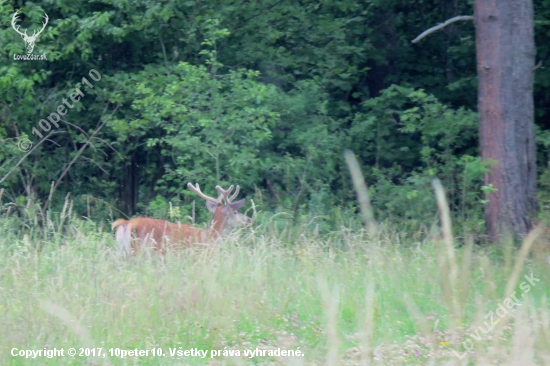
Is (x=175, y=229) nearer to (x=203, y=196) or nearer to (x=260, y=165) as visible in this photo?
(x=203, y=196)

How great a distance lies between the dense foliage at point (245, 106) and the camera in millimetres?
10281

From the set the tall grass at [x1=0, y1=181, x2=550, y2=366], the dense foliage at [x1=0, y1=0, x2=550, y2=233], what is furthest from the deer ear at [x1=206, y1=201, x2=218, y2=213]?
the tall grass at [x1=0, y1=181, x2=550, y2=366]

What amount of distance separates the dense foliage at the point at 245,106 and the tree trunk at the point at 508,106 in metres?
0.38

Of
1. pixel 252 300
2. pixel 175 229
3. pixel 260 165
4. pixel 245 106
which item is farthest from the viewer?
pixel 260 165

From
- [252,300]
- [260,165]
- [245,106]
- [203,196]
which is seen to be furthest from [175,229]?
[245,106]

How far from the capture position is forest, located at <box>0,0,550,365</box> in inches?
216

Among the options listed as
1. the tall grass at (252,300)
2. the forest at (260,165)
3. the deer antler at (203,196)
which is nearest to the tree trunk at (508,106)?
the forest at (260,165)

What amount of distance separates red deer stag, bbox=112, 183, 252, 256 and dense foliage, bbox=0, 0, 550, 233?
509 mm

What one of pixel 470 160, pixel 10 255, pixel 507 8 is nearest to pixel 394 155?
pixel 470 160

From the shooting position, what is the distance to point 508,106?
8984mm

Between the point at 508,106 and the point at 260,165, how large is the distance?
3.66 metres

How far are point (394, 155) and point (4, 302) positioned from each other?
7845 millimetres

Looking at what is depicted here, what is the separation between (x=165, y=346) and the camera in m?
5.06

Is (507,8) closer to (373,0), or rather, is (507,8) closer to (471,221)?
(471,221)
